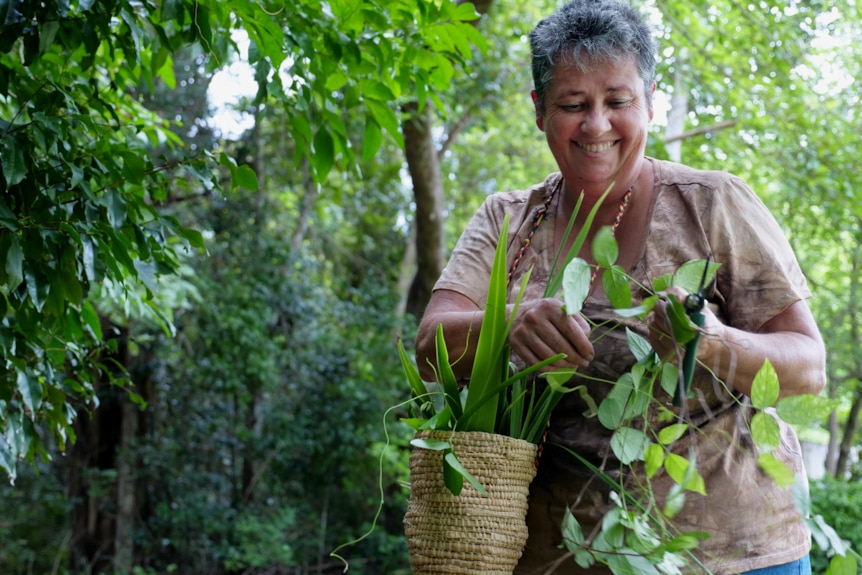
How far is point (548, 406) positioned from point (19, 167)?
1150 mm

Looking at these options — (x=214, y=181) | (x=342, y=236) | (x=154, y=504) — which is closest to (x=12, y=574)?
(x=154, y=504)

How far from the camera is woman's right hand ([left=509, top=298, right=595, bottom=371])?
1325 mm

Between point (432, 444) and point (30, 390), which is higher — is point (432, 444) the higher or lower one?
the lower one

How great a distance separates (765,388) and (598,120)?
611mm

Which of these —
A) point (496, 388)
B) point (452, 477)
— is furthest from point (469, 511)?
point (496, 388)

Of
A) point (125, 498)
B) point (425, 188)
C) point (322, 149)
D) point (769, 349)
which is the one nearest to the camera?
point (769, 349)

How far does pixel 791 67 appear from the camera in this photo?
23.6ft

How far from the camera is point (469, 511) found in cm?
134

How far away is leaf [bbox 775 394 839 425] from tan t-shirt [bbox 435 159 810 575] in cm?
28

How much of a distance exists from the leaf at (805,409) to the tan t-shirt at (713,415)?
0.92ft

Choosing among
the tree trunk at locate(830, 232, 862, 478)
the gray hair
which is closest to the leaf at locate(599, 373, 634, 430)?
the gray hair

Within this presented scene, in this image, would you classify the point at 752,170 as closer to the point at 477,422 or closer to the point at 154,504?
the point at 154,504

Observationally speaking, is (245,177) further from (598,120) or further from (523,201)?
(598,120)

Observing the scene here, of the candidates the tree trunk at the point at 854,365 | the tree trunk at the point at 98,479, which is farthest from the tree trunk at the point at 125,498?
the tree trunk at the point at 854,365
